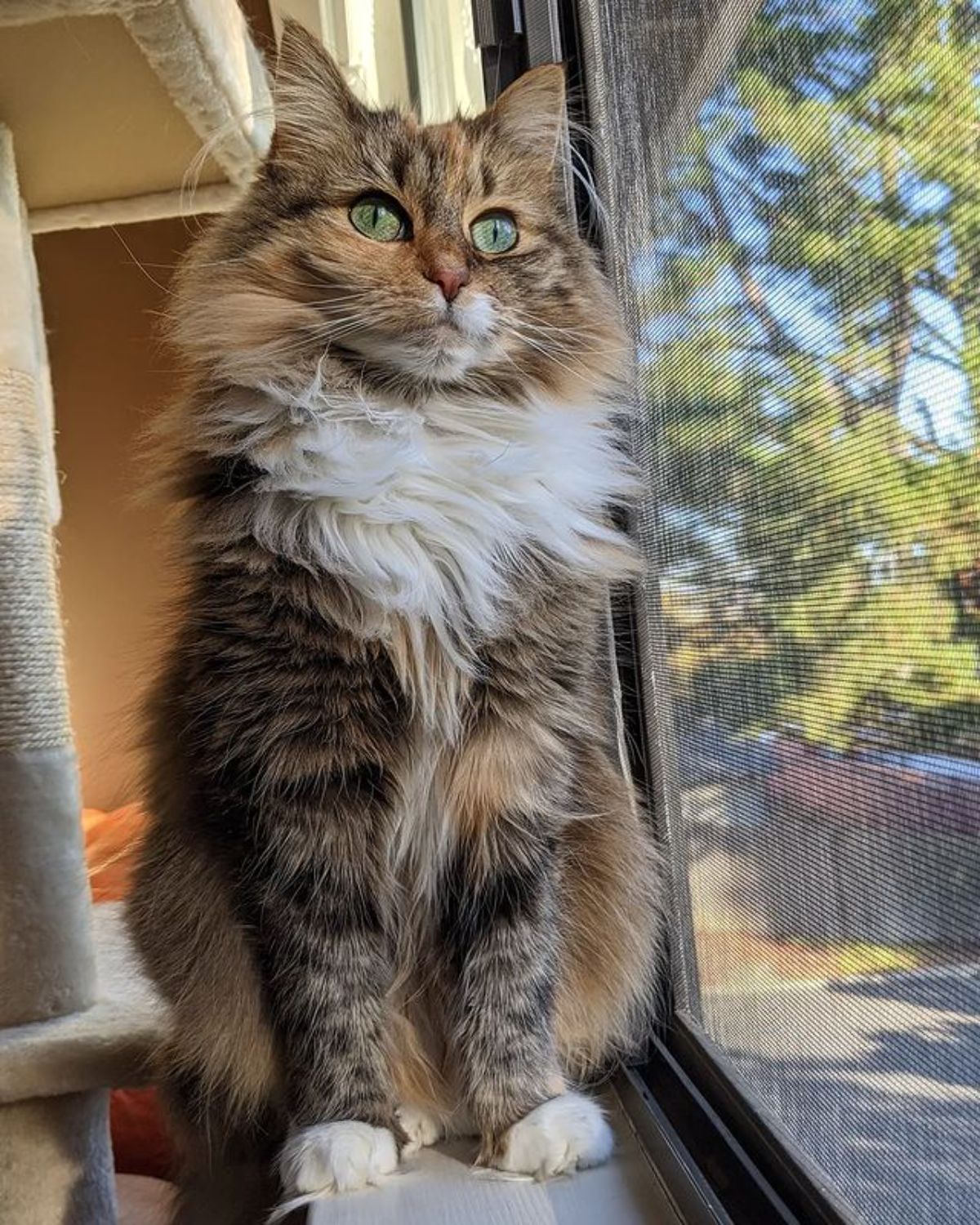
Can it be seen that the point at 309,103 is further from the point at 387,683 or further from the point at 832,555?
the point at 832,555

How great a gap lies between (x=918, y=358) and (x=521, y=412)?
0.66 meters

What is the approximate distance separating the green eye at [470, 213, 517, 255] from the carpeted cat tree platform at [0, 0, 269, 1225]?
541 mm

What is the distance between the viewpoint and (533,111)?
4.19 feet

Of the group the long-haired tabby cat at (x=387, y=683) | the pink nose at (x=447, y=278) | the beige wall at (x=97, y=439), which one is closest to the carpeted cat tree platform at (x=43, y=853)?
the long-haired tabby cat at (x=387, y=683)

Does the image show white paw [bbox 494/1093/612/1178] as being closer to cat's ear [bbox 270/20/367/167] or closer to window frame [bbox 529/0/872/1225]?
window frame [bbox 529/0/872/1225]

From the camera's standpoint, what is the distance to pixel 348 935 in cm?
107

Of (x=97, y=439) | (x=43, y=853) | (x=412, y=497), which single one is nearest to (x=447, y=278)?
(x=412, y=497)

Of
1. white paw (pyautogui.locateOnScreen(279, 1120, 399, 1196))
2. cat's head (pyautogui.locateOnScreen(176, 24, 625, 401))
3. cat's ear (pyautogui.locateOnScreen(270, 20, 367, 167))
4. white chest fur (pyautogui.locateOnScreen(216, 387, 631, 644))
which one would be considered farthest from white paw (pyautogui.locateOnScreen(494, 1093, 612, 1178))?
cat's ear (pyautogui.locateOnScreen(270, 20, 367, 167))

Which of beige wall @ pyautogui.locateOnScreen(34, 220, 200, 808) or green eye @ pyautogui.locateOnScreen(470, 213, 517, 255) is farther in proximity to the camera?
beige wall @ pyautogui.locateOnScreen(34, 220, 200, 808)

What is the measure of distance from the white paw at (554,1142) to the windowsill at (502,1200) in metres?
0.01

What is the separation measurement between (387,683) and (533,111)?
68cm

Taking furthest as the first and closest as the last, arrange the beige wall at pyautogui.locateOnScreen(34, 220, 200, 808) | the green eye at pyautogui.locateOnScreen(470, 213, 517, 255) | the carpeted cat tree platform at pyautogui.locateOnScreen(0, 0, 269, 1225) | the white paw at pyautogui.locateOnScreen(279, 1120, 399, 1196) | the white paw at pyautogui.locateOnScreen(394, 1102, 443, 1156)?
the beige wall at pyautogui.locateOnScreen(34, 220, 200, 808) < the carpeted cat tree platform at pyautogui.locateOnScreen(0, 0, 269, 1225) < the green eye at pyautogui.locateOnScreen(470, 213, 517, 255) < the white paw at pyautogui.locateOnScreen(394, 1102, 443, 1156) < the white paw at pyautogui.locateOnScreen(279, 1120, 399, 1196)

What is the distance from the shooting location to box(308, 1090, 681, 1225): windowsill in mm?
940

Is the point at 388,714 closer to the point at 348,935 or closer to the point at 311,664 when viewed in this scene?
the point at 311,664
